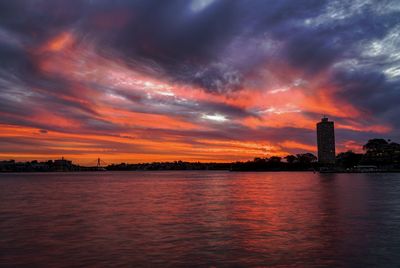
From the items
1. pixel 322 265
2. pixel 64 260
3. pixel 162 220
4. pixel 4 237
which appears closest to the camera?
pixel 322 265

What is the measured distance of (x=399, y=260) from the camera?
73.1 feet

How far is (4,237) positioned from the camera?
3120 centimetres

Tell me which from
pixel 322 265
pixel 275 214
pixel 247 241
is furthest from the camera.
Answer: pixel 275 214

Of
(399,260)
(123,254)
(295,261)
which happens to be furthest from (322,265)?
(123,254)

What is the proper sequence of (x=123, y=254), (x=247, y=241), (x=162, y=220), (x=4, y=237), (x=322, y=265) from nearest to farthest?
(x=322, y=265) < (x=123, y=254) < (x=247, y=241) < (x=4, y=237) < (x=162, y=220)

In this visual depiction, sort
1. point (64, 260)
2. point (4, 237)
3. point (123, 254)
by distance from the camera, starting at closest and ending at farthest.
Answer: point (64, 260) → point (123, 254) → point (4, 237)

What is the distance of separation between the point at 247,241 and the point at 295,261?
21.5ft

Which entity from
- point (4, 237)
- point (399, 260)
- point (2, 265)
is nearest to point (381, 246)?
point (399, 260)

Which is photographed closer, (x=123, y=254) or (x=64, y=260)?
(x=64, y=260)

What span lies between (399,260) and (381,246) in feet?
13.9

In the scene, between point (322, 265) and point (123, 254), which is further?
point (123, 254)

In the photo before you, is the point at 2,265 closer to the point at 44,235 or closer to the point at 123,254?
the point at 123,254

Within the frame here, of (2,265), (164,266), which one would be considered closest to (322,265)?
(164,266)

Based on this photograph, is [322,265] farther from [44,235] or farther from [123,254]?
[44,235]
